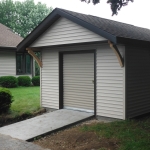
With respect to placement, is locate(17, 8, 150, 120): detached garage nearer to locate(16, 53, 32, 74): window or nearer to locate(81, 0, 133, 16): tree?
locate(81, 0, 133, 16): tree

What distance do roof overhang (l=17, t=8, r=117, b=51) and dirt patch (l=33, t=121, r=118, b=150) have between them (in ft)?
8.85

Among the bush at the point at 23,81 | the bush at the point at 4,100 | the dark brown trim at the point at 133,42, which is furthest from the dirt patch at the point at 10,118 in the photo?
the bush at the point at 23,81

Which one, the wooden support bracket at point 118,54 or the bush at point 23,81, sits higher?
the wooden support bracket at point 118,54

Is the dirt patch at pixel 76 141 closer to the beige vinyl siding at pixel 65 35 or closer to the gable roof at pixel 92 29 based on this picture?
the gable roof at pixel 92 29

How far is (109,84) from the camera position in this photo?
320 inches

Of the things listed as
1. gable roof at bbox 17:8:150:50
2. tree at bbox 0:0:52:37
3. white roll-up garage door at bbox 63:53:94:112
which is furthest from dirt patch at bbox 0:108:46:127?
tree at bbox 0:0:52:37

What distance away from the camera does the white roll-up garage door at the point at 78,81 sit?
8.89 m

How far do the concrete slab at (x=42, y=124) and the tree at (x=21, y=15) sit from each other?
35.2 metres

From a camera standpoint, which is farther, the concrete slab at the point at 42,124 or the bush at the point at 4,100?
the bush at the point at 4,100

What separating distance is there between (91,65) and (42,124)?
2704 millimetres

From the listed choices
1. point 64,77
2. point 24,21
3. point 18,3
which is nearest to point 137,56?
point 64,77

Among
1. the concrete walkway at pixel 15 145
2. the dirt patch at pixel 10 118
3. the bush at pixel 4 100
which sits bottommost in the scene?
the dirt patch at pixel 10 118

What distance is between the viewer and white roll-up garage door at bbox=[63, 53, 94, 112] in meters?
8.89

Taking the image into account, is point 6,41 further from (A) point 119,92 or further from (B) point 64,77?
(A) point 119,92
